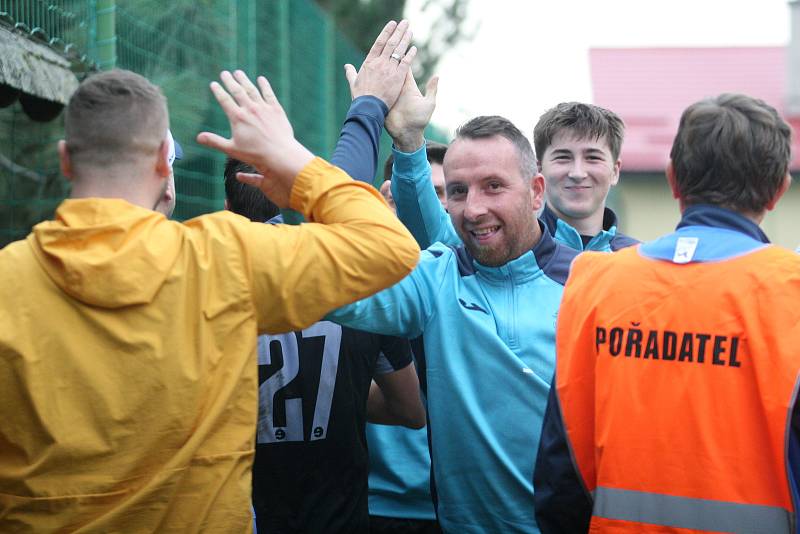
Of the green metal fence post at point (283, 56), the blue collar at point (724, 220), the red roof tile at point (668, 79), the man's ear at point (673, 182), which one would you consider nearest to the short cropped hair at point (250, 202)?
the man's ear at point (673, 182)

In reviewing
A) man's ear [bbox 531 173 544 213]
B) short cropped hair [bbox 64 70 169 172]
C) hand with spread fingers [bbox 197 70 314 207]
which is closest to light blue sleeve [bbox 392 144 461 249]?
man's ear [bbox 531 173 544 213]

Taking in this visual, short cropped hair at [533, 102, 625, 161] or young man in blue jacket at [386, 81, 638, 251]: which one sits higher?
short cropped hair at [533, 102, 625, 161]

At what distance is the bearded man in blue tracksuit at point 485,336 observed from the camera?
3.13 meters

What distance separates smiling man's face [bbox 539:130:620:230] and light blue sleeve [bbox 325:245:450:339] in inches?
40.0

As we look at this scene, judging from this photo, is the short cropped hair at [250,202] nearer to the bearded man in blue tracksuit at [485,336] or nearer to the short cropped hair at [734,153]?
the bearded man in blue tracksuit at [485,336]

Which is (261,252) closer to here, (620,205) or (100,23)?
(100,23)

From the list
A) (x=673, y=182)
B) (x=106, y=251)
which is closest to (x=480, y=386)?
(x=673, y=182)

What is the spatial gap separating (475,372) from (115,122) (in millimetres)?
1414

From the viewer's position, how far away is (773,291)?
234 cm

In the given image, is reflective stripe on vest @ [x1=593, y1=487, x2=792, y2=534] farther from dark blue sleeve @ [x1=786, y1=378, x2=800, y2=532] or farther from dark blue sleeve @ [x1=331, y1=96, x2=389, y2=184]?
dark blue sleeve @ [x1=331, y1=96, x2=389, y2=184]

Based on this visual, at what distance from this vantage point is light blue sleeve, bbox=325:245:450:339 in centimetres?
298

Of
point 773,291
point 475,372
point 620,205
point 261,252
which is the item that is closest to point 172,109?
point 475,372

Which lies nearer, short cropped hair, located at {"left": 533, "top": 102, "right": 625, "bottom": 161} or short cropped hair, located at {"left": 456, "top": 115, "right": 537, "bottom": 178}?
short cropped hair, located at {"left": 456, "top": 115, "right": 537, "bottom": 178}

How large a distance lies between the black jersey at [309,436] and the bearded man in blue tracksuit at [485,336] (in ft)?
1.10
